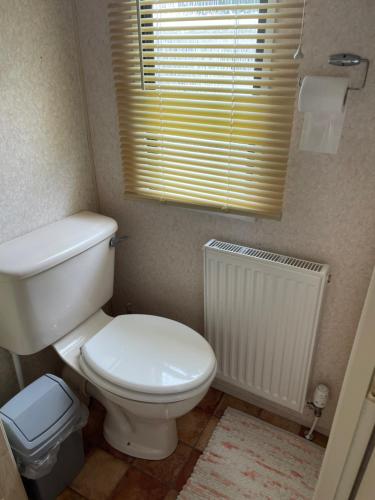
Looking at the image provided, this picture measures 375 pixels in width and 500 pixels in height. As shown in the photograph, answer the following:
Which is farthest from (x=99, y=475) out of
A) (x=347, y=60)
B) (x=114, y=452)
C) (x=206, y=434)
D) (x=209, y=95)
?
(x=347, y=60)

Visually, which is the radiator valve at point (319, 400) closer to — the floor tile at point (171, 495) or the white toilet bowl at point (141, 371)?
the white toilet bowl at point (141, 371)

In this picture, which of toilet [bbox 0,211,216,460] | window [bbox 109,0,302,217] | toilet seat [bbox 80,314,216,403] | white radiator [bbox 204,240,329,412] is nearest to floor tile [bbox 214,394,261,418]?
white radiator [bbox 204,240,329,412]

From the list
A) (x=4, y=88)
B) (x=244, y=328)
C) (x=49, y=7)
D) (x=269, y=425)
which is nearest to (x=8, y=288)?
(x=4, y=88)

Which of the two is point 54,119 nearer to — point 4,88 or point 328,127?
point 4,88

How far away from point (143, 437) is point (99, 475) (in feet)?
0.69

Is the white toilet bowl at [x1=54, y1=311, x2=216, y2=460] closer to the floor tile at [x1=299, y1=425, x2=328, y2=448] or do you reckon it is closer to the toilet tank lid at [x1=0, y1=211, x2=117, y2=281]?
the toilet tank lid at [x1=0, y1=211, x2=117, y2=281]

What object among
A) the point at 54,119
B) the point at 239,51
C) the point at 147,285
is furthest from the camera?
the point at 147,285

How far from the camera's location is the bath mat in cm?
133

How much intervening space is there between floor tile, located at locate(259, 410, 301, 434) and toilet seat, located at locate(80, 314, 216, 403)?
541 millimetres

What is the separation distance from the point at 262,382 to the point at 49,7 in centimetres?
161

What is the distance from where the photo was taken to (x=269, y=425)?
1.58m

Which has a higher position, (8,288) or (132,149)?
(132,149)

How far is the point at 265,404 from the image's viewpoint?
1.65m

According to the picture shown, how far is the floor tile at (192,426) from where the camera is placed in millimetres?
1526
